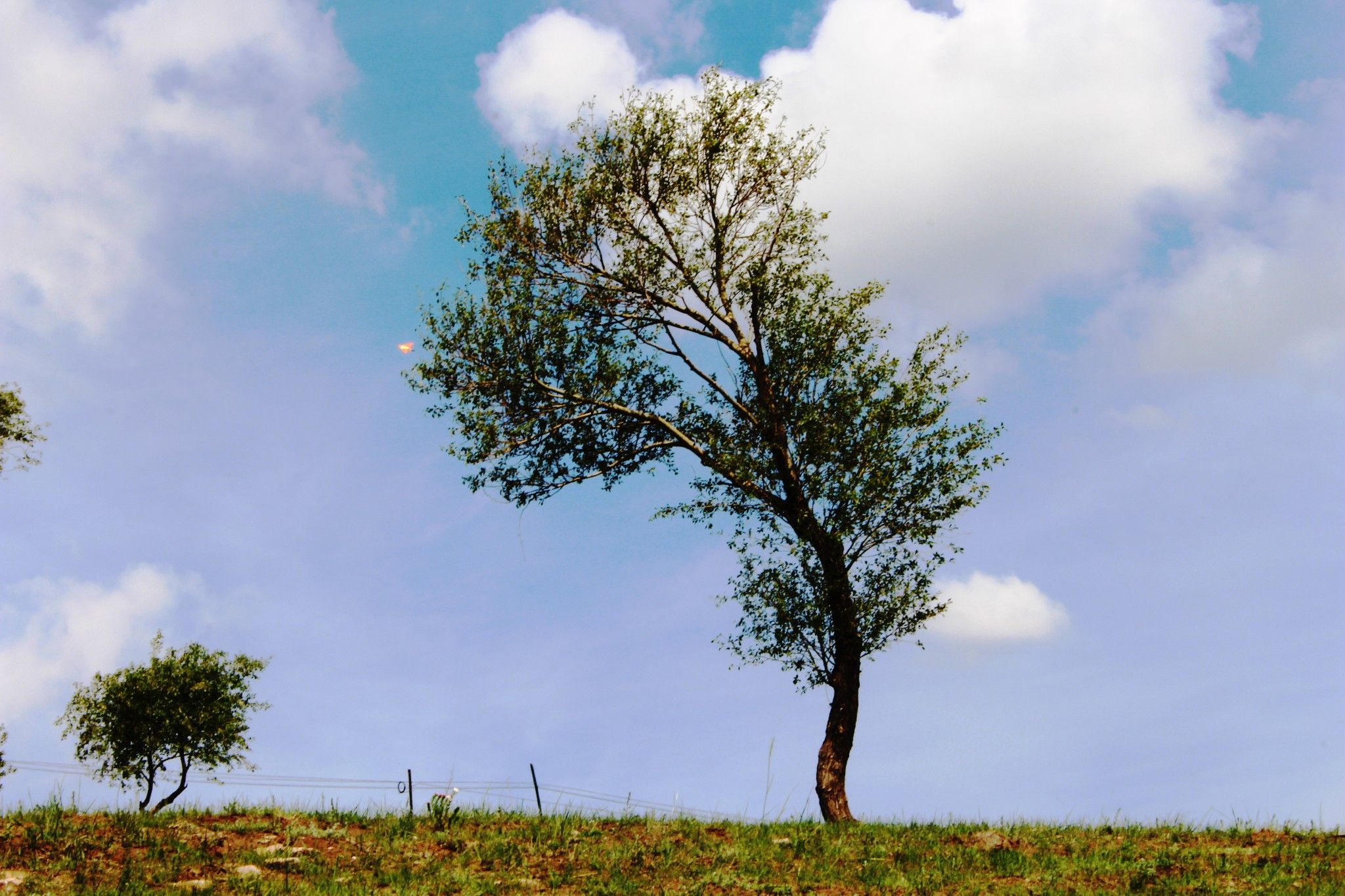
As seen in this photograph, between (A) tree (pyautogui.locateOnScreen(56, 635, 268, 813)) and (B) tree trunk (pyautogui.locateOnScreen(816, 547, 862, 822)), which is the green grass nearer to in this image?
(B) tree trunk (pyautogui.locateOnScreen(816, 547, 862, 822))

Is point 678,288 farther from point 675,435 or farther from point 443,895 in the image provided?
point 443,895

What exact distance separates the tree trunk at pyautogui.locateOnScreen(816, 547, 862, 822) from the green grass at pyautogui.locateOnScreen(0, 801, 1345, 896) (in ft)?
16.7

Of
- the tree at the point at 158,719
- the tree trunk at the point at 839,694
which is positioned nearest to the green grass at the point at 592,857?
the tree trunk at the point at 839,694

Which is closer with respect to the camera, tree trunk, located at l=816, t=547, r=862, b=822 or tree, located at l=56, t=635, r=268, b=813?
tree trunk, located at l=816, t=547, r=862, b=822

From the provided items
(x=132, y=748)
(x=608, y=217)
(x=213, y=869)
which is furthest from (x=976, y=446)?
(x=132, y=748)

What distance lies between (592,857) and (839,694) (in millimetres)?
9646

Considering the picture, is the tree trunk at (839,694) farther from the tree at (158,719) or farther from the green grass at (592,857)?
the tree at (158,719)

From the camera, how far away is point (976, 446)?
22234mm

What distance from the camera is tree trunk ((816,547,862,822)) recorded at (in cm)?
2097

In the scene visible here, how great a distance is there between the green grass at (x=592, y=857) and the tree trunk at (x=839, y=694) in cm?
510

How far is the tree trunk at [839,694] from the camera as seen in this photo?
68.8 ft

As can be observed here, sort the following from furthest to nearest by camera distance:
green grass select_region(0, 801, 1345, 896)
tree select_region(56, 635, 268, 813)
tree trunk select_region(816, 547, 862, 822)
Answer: tree select_region(56, 635, 268, 813) < tree trunk select_region(816, 547, 862, 822) < green grass select_region(0, 801, 1345, 896)

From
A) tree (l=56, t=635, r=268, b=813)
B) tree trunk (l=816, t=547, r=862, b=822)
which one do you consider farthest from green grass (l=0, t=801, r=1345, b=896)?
tree (l=56, t=635, r=268, b=813)

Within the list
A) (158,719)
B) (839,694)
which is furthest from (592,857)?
(158,719)
